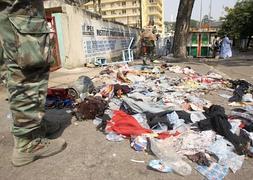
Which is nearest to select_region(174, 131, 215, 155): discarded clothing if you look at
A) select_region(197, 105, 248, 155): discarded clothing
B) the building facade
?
select_region(197, 105, 248, 155): discarded clothing

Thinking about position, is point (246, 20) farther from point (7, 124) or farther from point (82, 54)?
point (7, 124)

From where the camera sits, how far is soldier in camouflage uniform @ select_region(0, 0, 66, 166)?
7.38 ft

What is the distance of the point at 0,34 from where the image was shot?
7.57ft

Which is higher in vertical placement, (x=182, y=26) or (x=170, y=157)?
(x=182, y=26)

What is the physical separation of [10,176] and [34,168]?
20 centimetres

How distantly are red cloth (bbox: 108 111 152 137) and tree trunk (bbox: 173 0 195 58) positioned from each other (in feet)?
40.1

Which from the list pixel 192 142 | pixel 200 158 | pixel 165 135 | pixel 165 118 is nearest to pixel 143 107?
pixel 165 118

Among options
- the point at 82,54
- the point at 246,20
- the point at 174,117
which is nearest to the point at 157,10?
the point at 246,20

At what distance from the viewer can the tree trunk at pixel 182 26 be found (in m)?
14.2

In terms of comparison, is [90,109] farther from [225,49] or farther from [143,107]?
[225,49]

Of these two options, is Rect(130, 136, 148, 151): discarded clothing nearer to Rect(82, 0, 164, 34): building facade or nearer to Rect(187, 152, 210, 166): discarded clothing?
Rect(187, 152, 210, 166): discarded clothing

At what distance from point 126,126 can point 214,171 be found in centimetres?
114

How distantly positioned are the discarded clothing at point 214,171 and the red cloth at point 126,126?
83cm

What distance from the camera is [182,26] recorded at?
14523 millimetres
